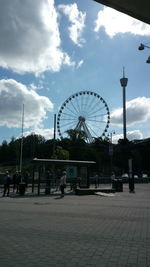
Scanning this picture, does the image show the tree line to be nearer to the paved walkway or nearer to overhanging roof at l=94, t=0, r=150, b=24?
the paved walkway

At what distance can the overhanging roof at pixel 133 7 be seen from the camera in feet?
16.9

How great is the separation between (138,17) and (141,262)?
177 inches

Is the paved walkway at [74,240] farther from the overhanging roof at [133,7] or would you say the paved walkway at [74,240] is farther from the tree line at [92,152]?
the tree line at [92,152]

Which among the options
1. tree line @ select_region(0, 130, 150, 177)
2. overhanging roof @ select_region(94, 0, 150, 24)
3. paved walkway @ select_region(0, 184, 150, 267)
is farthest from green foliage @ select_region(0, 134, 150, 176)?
overhanging roof @ select_region(94, 0, 150, 24)

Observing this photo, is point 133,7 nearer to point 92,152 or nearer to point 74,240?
point 74,240

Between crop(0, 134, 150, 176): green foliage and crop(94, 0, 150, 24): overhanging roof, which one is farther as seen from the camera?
crop(0, 134, 150, 176): green foliage

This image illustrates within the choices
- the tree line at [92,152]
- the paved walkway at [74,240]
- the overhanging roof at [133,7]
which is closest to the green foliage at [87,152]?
the tree line at [92,152]

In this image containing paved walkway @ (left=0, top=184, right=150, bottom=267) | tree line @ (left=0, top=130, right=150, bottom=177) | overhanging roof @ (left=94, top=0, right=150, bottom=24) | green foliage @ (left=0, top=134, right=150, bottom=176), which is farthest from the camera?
green foliage @ (left=0, top=134, right=150, bottom=176)

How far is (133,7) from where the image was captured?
5.34 metres

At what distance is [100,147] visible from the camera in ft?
358

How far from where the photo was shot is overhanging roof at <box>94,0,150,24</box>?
5.16 metres

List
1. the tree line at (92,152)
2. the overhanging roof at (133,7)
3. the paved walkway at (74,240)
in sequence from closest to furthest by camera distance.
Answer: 1. the overhanging roof at (133,7)
2. the paved walkway at (74,240)
3. the tree line at (92,152)

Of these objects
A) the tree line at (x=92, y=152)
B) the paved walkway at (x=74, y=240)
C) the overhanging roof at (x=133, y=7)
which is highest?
the tree line at (x=92, y=152)

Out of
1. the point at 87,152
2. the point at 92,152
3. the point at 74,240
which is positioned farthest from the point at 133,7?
the point at 92,152
